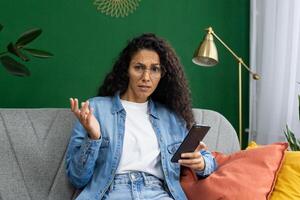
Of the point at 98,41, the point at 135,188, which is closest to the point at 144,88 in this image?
the point at 135,188

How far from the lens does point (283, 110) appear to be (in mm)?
2219

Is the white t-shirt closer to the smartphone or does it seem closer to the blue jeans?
the blue jeans

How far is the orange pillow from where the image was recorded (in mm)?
1542

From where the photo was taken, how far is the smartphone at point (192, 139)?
1446 mm

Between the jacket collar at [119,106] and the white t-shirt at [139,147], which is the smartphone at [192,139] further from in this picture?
the jacket collar at [119,106]

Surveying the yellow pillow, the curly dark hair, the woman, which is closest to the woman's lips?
the woman

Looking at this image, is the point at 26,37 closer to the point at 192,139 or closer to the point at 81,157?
the point at 81,157

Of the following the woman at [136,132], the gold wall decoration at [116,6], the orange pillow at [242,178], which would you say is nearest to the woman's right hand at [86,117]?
the woman at [136,132]

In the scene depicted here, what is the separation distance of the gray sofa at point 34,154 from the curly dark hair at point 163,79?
10.4 inches

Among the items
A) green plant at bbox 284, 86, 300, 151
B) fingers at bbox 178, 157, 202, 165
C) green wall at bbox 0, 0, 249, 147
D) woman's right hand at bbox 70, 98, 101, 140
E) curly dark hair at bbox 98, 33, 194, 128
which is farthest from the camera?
green wall at bbox 0, 0, 249, 147

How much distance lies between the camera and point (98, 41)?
96.3 inches

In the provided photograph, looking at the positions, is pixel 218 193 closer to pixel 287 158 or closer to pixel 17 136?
pixel 287 158

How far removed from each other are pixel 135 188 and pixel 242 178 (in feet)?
1.36

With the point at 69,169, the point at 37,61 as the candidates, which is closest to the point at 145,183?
the point at 69,169
